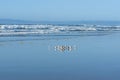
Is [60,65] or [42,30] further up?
[42,30]

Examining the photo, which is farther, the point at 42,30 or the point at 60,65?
the point at 42,30

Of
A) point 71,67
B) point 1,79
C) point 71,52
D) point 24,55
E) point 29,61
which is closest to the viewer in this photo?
point 1,79

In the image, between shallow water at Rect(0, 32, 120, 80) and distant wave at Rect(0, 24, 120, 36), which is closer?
shallow water at Rect(0, 32, 120, 80)

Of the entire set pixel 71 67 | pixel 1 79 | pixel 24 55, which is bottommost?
pixel 1 79

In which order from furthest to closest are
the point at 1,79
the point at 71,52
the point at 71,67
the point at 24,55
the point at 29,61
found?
1. the point at 71,52
2. the point at 24,55
3. the point at 29,61
4. the point at 71,67
5. the point at 1,79

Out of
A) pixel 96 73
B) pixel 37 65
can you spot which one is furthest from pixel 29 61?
pixel 96 73

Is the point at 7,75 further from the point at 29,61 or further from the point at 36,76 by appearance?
the point at 29,61

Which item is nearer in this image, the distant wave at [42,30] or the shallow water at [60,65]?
the shallow water at [60,65]

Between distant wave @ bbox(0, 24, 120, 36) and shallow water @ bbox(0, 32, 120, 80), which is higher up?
distant wave @ bbox(0, 24, 120, 36)

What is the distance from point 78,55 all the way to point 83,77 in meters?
4.71

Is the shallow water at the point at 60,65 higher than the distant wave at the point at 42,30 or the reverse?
the reverse

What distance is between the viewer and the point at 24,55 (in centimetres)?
1672

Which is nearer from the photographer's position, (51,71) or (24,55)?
(51,71)

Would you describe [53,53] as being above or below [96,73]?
above
